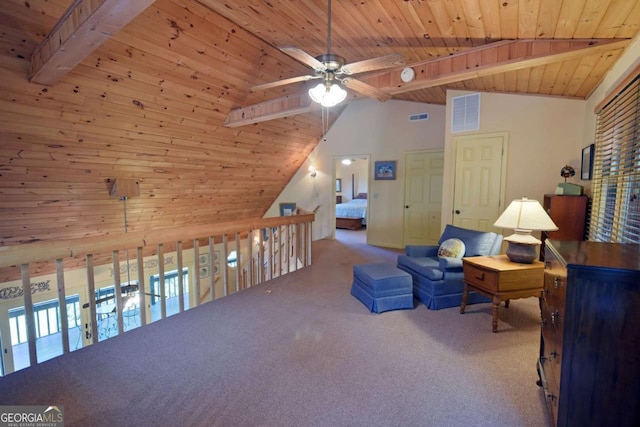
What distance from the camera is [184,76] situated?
3455 mm

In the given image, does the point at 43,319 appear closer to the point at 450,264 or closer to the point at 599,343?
the point at 450,264

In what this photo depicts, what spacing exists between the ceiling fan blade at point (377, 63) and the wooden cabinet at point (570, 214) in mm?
2618

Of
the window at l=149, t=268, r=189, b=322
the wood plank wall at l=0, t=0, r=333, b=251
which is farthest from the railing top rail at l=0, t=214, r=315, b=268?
the window at l=149, t=268, r=189, b=322

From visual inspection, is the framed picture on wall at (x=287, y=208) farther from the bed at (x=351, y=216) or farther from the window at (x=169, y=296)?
the window at (x=169, y=296)

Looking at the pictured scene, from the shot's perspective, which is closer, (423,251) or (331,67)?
(331,67)

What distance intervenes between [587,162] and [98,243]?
16.2ft

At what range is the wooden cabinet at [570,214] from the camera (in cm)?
336

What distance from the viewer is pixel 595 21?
2.25 metres

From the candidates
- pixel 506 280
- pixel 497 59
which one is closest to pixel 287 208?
pixel 497 59

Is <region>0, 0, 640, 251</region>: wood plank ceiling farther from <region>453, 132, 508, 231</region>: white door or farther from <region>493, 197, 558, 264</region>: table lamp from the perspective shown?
<region>493, 197, 558, 264</region>: table lamp

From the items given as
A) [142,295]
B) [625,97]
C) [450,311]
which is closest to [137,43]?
[142,295]

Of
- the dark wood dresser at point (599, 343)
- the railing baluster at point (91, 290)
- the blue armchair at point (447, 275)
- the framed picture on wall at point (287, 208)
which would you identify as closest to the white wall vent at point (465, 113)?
the blue armchair at point (447, 275)

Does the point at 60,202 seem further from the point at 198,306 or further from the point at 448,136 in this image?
the point at 448,136

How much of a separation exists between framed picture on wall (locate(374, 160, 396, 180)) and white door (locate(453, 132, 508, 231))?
169 centimetres
